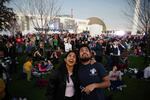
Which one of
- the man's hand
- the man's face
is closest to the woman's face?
the man's face

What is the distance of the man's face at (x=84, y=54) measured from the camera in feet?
15.3

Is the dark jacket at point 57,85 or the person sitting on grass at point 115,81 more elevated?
the dark jacket at point 57,85

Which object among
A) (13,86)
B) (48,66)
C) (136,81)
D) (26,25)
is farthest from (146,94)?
(26,25)

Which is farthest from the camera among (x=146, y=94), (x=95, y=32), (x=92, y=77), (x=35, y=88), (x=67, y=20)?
(x=67, y=20)

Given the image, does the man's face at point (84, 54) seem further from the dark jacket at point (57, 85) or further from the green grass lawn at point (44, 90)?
the green grass lawn at point (44, 90)

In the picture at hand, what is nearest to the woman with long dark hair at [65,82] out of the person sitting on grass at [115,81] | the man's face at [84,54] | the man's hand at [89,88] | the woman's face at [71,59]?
the woman's face at [71,59]

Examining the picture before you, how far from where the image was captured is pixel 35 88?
41.3 ft

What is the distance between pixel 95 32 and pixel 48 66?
147ft

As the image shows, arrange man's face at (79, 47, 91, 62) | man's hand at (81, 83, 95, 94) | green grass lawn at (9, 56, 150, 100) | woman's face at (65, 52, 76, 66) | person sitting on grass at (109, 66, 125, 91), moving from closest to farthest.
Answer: man's hand at (81, 83, 95, 94)
man's face at (79, 47, 91, 62)
woman's face at (65, 52, 76, 66)
green grass lawn at (9, 56, 150, 100)
person sitting on grass at (109, 66, 125, 91)

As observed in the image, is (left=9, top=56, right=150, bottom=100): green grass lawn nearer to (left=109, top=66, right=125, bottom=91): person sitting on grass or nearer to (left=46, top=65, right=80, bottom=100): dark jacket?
(left=109, top=66, right=125, bottom=91): person sitting on grass

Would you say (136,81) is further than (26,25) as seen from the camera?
No

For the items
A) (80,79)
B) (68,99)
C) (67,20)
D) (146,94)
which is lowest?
(146,94)

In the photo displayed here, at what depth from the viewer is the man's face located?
15.3 ft

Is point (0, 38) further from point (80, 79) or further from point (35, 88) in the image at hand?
point (80, 79)
